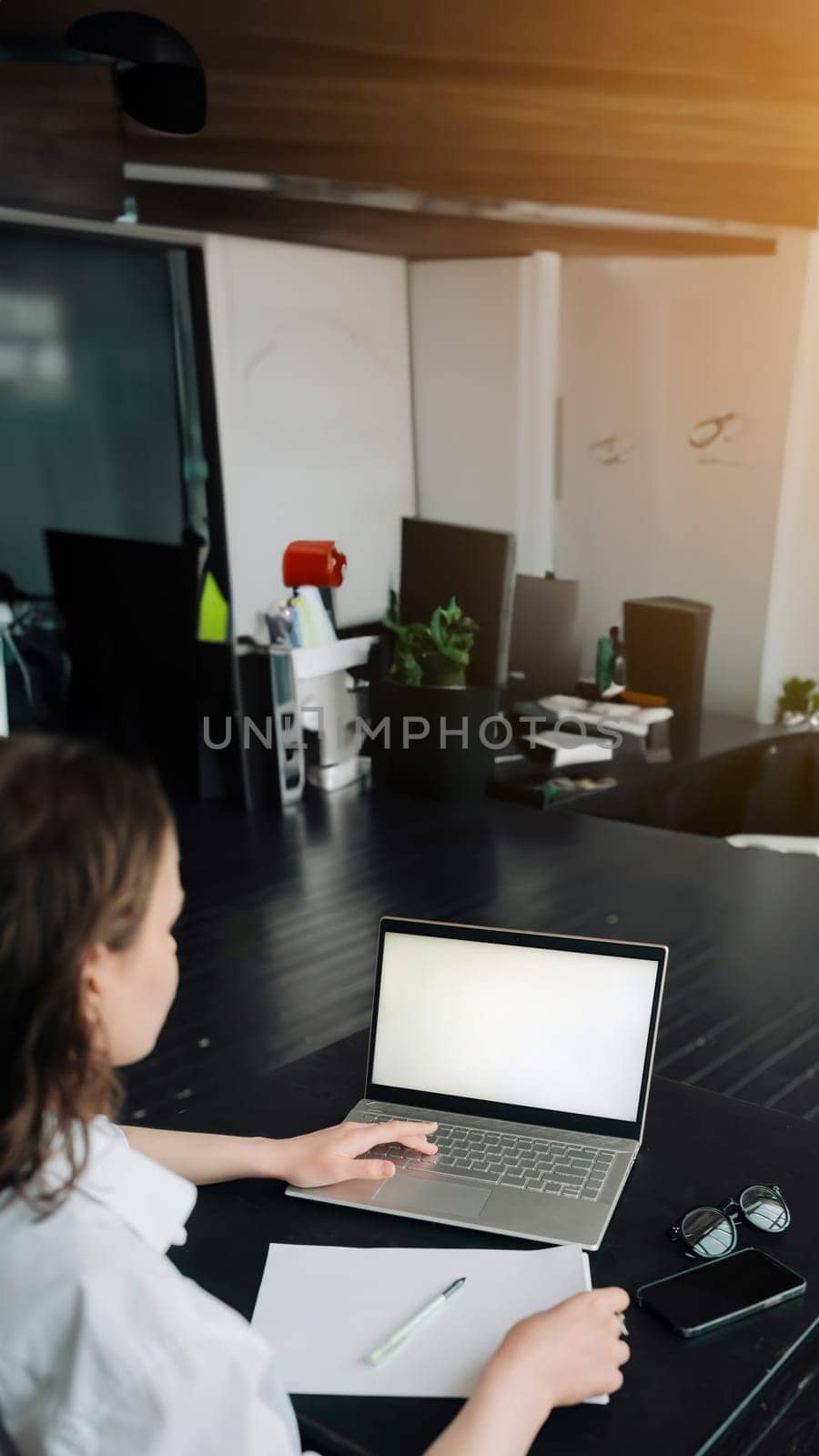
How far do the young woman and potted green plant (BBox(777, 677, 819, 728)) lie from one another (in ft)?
11.3

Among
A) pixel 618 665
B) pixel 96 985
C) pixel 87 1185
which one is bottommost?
pixel 618 665

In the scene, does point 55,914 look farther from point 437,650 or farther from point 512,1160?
point 437,650

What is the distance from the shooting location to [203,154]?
261 centimetres

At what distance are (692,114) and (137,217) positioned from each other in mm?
1702

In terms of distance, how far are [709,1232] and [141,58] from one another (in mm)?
1573

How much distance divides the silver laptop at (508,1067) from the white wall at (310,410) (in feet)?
9.53

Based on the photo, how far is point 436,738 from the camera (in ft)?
9.86

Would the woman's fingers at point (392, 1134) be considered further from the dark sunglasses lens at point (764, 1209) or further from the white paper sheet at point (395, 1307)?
the dark sunglasses lens at point (764, 1209)

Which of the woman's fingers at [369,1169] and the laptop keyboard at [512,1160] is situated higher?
the woman's fingers at [369,1169]

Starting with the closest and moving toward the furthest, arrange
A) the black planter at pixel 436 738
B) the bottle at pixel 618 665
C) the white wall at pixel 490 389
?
the black planter at pixel 436 738, the bottle at pixel 618 665, the white wall at pixel 490 389

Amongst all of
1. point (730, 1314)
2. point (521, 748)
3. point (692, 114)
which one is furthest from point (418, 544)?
point (730, 1314)

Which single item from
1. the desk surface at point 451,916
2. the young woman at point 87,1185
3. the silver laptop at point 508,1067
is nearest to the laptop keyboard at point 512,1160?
the silver laptop at point 508,1067

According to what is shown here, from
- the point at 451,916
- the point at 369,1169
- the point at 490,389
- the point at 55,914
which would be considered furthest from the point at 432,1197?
the point at 490,389

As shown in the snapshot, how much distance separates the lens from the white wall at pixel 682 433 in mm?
3934
